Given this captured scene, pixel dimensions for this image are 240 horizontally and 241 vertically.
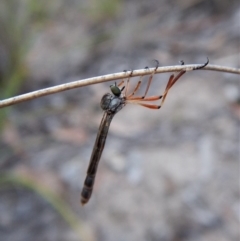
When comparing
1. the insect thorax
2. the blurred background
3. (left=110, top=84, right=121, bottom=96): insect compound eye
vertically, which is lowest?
the insect thorax

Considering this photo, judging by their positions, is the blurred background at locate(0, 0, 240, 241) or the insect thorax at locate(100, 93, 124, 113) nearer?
the insect thorax at locate(100, 93, 124, 113)

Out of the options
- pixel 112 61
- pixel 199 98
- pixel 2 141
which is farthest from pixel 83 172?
pixel 112 61

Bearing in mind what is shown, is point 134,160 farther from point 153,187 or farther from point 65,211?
point 65,211

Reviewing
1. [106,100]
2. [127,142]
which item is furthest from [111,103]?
[127,142]

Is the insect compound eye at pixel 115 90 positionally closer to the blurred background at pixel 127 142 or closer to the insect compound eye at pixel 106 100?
the insect compound eye at pixel 106 100

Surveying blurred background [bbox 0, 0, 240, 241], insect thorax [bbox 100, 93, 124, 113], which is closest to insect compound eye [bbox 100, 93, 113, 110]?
insect thorax [bbox 100, 93, 124, 113]

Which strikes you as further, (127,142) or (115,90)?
(127,142)

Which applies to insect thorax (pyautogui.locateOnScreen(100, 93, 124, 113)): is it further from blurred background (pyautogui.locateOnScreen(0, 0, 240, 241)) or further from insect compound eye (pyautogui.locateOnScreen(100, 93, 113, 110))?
blurred background (pyautogui.locateOnScreen(0, 0, 240, 241))

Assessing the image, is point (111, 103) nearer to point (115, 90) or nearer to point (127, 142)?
point (115, 90)

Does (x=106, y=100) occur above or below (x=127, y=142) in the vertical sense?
below

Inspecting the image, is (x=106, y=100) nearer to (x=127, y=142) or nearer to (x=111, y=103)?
(x=111, y=103)

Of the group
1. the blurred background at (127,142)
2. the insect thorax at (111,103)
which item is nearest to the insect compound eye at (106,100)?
the insect thorax at (111,103)
